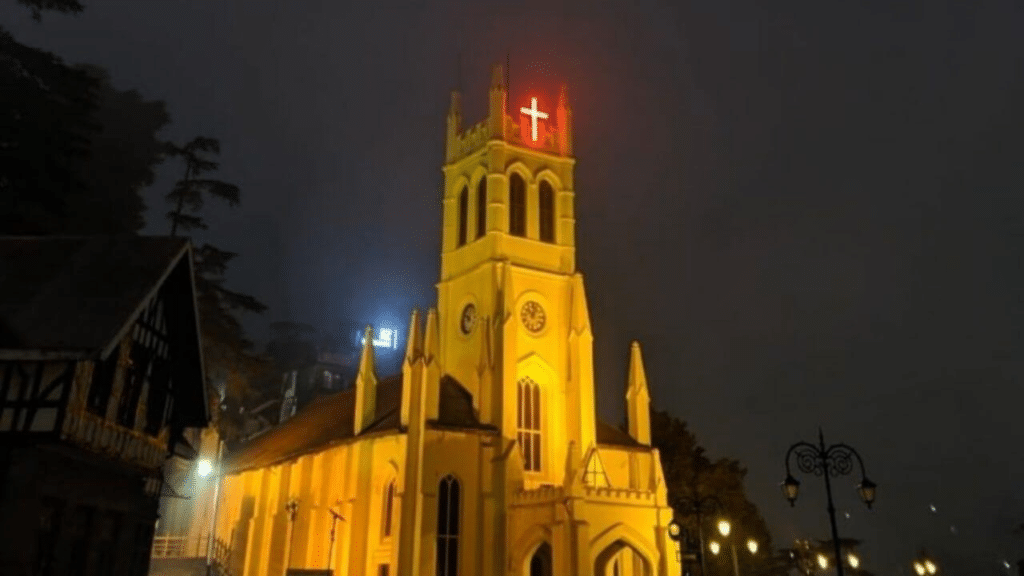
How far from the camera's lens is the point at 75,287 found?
1667 cm

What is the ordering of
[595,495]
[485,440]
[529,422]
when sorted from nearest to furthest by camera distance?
[595,495]
[485,440]
[529,422]

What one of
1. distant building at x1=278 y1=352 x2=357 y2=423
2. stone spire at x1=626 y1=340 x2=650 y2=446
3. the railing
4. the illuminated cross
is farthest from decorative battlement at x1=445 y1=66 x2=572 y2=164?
distant building at x1=278 y1=352 x2=357 y2=423

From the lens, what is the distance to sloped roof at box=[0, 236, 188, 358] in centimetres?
1527

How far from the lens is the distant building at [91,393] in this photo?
15.3m

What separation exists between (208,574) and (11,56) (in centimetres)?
2200

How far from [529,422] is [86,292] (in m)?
25.7

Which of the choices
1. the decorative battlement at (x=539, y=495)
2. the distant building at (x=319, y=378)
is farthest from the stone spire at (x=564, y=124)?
the distant building at (x=319, y=378)

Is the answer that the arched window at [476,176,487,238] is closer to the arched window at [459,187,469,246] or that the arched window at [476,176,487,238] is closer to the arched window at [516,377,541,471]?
the arched window at [459,187,469,246]

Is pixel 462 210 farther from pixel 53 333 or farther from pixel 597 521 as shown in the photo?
pixel 53 333

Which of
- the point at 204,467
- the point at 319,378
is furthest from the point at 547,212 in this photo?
the point at 319,378

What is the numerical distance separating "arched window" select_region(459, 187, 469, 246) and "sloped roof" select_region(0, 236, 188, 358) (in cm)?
2780

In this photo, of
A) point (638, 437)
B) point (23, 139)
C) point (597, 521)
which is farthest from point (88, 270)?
point (638, 437)

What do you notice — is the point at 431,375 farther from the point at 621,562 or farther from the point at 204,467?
the point at 204,467

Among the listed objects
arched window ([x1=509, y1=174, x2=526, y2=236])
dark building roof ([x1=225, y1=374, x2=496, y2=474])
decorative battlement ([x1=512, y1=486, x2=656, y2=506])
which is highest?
arched window ([x1=509, y1=174, x2=526, y2=236])
